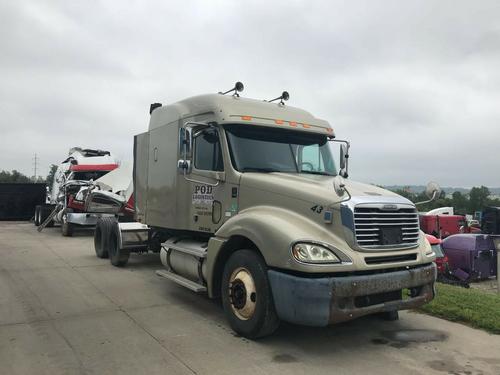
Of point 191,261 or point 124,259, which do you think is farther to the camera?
point 124,259

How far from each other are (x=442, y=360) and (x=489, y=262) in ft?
21.9

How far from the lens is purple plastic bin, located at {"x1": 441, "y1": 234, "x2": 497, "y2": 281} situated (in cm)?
1020

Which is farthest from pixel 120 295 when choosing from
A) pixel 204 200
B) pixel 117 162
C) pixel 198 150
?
pixel 117 162

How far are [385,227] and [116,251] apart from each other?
653 centimetres

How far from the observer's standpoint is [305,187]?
5281mm

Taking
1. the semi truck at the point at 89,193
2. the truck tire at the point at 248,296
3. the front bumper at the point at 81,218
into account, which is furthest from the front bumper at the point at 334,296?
the front bumper at the point at 81,218

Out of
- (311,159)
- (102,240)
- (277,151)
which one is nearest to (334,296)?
(277,151)

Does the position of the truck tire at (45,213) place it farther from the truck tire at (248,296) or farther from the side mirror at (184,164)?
the truck tire at (248,296)

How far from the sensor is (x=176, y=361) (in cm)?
455

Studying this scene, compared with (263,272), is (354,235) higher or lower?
higher

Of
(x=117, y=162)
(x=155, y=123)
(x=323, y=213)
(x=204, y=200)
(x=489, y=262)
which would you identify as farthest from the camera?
(x=117, y=162)

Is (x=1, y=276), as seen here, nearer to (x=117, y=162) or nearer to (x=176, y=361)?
(x=176, y=361)

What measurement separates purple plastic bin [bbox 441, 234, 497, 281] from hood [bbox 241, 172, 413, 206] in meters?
5.63

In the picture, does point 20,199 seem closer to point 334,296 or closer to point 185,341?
point 185,341
